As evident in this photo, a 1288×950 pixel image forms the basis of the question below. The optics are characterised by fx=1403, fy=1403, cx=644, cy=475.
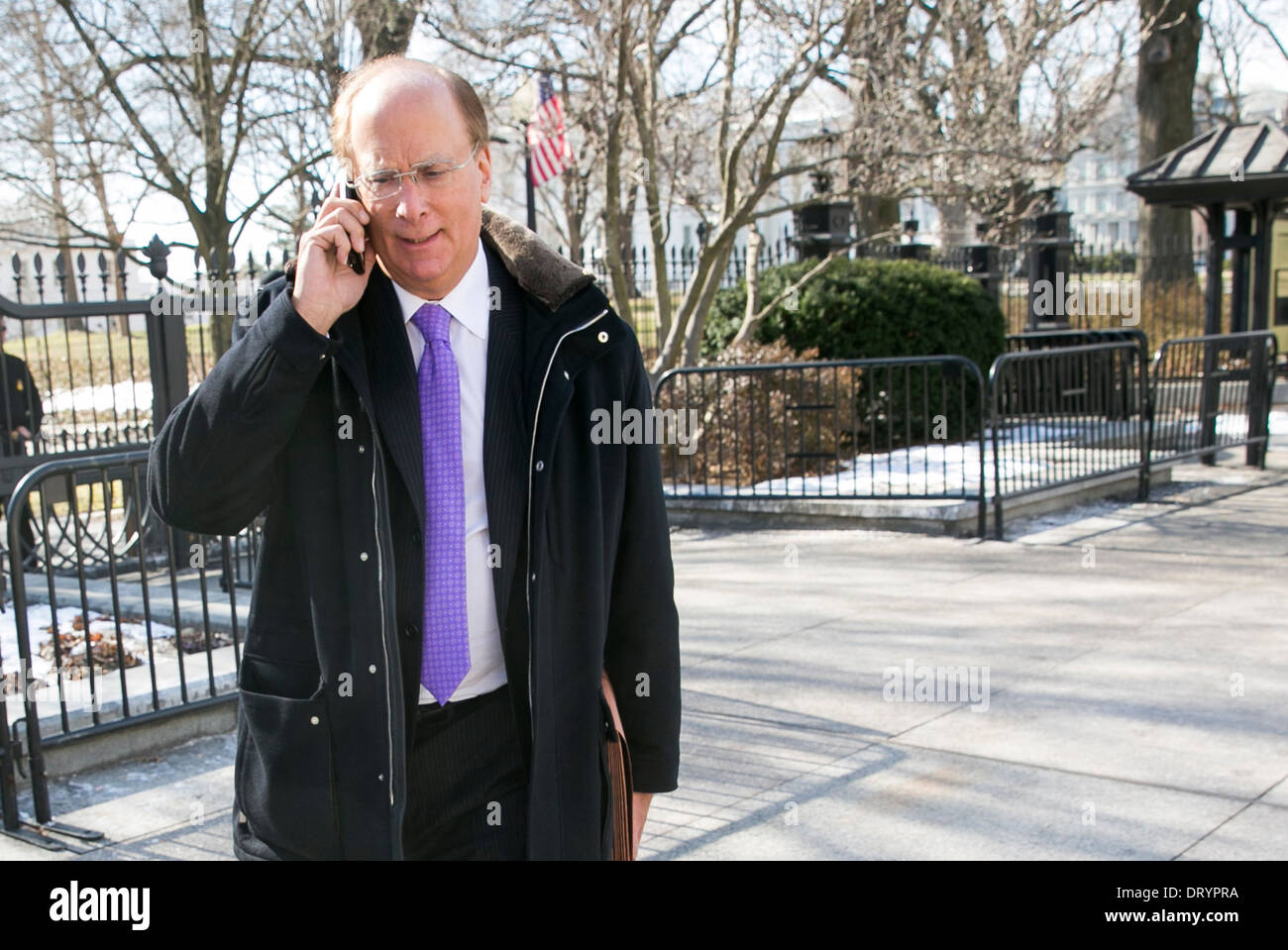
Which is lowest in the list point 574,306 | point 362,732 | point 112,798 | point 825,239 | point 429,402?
point 112,798

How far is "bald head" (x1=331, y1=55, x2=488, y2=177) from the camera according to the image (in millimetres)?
2293

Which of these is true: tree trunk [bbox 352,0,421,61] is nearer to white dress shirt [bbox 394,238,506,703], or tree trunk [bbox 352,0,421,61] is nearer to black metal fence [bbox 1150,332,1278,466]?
black metal fence [bbox 1150,332,1278,466]

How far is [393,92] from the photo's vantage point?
2.29 m

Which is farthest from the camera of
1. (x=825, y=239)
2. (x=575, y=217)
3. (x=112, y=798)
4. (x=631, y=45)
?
(x=575, y=217)

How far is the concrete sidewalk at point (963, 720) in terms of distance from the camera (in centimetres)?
454

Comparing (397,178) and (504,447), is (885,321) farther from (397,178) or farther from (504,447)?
(397,178)

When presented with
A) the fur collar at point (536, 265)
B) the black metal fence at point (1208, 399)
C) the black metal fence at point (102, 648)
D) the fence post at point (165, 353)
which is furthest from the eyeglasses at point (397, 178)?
the black metal fence at point (1208, 399)

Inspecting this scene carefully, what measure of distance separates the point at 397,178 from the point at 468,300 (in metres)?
0.26

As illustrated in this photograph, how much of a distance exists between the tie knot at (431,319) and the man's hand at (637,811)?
0.92 m

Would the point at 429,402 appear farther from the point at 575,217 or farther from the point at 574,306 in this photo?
the point at 575,217

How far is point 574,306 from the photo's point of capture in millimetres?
2496

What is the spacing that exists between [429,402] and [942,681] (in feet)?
14.0

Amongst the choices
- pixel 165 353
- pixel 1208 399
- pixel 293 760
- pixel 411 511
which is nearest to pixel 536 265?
pixel 411 511
